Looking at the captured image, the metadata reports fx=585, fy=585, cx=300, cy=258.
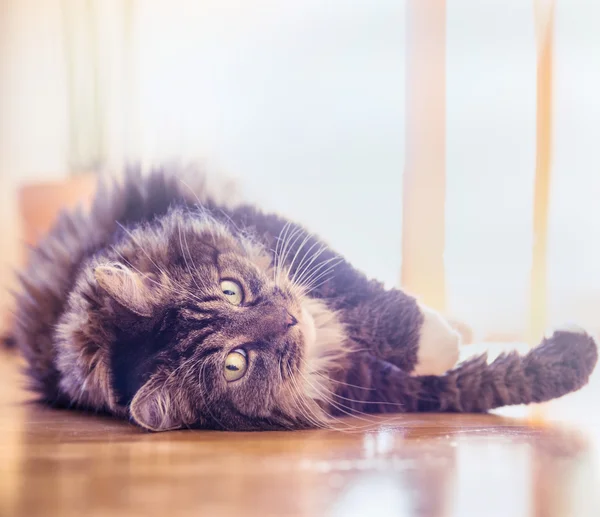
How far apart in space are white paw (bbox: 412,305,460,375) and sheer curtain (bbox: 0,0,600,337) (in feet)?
1.65

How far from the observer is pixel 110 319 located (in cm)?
114

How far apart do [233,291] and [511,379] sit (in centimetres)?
64

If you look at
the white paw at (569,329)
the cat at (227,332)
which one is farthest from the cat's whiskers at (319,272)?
the white paw at (569,329)

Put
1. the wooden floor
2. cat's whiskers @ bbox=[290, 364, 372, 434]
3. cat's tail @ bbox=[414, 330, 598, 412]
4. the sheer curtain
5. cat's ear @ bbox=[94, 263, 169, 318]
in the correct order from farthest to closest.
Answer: the sheer curtain
cat's tail @ bbox=[414, 330, 598, 412]
cat's whiskers @ bbox=[290, 364, 372, 434]
cat's ear @ bbox=[94, 263, 169, 318]
the wooden floor

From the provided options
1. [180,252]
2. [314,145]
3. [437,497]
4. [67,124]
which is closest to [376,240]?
[314,145]

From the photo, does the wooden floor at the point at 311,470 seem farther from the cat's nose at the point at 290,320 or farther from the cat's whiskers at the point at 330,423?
the cat's nose at the point at 290,320

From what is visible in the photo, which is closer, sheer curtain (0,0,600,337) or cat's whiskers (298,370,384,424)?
cat's whiskers (298,370,384,424)

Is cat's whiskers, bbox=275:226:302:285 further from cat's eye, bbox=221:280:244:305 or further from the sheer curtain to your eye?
the sheer curtain

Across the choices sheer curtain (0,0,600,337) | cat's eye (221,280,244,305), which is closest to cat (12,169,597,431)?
cat's eye (221,280,244,305)

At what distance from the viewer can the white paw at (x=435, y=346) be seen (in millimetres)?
1266

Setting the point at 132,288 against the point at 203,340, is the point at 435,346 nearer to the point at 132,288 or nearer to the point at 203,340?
the point at 203,340

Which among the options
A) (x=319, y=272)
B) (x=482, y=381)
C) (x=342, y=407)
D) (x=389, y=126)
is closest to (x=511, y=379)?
(x=482, y=381)

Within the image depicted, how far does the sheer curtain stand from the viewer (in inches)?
71.0

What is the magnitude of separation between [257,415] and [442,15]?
1337 millimetres
